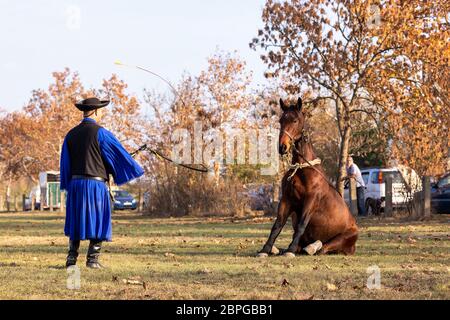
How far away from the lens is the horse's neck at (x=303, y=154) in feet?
45.1

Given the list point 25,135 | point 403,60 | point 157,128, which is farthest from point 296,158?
point 25,135

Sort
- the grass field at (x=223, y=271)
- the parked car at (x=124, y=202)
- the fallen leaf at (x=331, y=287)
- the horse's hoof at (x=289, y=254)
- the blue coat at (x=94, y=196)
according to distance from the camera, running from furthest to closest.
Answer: the parked car at (x=124, y=202), the horse's hoof at (x=289, y=254), the blue coat at (x=94, y=196), the fallen leaf at (x=331, y=287), the grass field at (x=223, y=271)

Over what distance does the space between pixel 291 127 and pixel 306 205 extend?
1.13 metres

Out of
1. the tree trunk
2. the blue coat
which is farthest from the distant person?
the blue coat

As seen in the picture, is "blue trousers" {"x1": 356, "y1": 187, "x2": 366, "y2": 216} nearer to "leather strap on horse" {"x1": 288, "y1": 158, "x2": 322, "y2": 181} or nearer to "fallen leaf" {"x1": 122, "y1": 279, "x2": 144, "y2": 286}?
"leather strap on horse" {"x1": 288, "y1": 158, "x2": 322, "y2": 181}

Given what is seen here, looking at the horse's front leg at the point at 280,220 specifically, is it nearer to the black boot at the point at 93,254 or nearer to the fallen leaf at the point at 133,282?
the black boot at the point at 93,254

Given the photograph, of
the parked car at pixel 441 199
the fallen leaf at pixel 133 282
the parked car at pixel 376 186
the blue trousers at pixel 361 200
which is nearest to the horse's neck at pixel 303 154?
the fallen leaf at pixel 133 282

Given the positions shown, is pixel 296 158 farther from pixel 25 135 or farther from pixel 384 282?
pixel 25 135

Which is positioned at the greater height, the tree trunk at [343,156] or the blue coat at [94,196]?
the tree trunk at [343,156]

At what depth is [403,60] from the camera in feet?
89.4

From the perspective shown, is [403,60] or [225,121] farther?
[225,121]

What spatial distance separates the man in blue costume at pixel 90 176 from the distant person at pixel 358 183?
680 inches
